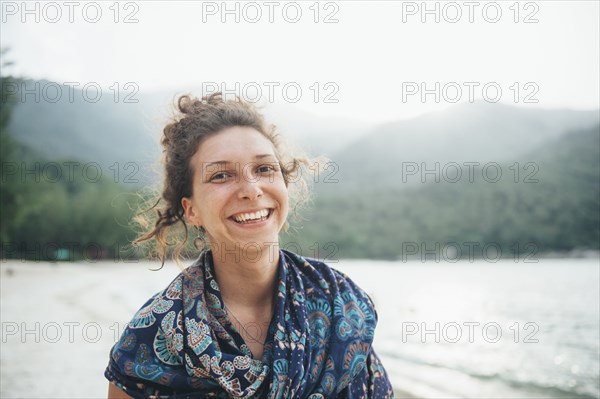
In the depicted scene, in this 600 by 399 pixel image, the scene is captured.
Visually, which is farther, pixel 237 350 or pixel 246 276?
pixel 246 276

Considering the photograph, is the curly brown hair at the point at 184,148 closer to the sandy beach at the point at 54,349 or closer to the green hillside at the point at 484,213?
the sandy beach at the point at 54,349

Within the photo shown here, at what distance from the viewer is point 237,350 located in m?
2.42

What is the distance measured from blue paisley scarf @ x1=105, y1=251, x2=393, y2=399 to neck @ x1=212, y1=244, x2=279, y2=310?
0.08 metres

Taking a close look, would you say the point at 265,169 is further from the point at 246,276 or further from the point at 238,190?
Result: the point at 246,276

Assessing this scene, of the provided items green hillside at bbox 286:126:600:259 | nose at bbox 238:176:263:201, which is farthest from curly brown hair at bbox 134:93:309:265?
green hillside at bbox 286:126:600:259

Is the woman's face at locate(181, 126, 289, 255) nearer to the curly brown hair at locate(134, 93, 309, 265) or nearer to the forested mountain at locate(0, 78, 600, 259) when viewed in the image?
the curly brown hair at locate(134, 93, 309, 265)

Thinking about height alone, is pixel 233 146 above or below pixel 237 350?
above

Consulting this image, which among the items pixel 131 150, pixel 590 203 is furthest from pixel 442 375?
pixel 131 150

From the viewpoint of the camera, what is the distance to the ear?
9.07 feet

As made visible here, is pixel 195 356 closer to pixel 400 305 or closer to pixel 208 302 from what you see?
pixel 208 302

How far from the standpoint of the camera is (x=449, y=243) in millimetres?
96750

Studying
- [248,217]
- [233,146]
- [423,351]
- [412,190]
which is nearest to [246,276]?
[248,217]

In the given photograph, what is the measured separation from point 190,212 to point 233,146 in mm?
503

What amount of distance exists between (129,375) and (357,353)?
3.80 feet
